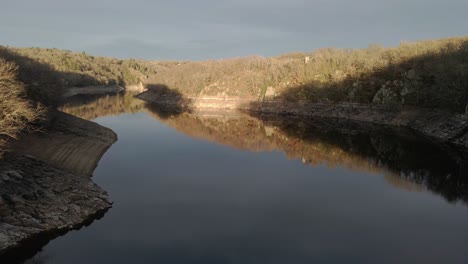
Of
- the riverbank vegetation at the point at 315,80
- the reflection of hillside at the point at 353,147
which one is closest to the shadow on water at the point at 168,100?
the riverbank vegetation at the point at 315,80

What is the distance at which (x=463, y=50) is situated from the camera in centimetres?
7094

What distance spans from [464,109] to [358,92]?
1587 inches

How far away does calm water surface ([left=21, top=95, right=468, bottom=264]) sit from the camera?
2462cm

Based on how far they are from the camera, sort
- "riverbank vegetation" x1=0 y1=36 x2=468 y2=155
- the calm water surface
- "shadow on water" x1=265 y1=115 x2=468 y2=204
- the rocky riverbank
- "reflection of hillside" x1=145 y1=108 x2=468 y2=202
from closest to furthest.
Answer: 1. the calm water surface
2. "shadow on water" x1=265 y1=115 x2=468 y2=204
3. "reflection of hillside" x1=145 y1=108 x2=468 y2=202
4. "riverbank vegetation" x1=0 y1=36 x2=468 y2=155
5. the rocky riverbank

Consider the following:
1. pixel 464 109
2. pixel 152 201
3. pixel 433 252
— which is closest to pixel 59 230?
pixel 152 201

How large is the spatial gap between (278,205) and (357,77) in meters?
84.0

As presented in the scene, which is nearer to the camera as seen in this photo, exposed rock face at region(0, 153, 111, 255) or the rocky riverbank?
exposed rock face at region(0, 153, 111, 255)

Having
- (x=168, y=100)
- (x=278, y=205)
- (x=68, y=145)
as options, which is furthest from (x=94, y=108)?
(x=278, y=205)

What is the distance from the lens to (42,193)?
29359 mm

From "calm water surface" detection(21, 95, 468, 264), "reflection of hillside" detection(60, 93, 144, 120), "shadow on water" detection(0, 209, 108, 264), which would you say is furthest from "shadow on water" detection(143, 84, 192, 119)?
"shadow on water" detection(0, 209, 108, 264)

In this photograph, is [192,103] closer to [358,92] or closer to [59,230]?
[358,92]

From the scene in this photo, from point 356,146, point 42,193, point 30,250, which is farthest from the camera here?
point 356,146

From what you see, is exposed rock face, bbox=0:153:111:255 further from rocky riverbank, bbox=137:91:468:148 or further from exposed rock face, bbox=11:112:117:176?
rocky riverbank, bbox=137:91:468:148

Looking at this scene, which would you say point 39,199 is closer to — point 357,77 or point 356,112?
point 356,112
